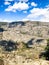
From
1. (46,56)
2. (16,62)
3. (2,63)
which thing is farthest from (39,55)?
(2,63)

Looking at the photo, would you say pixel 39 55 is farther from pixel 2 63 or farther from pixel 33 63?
pixel 2 63

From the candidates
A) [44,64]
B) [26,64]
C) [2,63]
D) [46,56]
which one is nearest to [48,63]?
[44,64]

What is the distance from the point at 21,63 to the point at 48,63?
34.6 ft

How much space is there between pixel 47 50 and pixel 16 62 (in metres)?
31.8

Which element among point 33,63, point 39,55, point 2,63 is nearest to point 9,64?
point 2,63

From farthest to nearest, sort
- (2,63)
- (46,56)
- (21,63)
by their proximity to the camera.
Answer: (46,56) < (21,63) < (2,63)

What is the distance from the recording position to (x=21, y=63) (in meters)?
64.6

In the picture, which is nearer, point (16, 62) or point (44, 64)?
point (44, 64)

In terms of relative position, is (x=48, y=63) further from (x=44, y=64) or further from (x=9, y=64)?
(x=9, y=64)

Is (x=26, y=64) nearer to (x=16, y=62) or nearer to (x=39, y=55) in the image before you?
(x=16, y=62)

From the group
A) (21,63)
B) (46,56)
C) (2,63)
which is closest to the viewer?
(2,63)

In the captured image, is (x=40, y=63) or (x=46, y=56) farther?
(x=46, y=56)

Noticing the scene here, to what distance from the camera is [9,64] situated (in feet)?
203

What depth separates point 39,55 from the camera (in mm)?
89875
